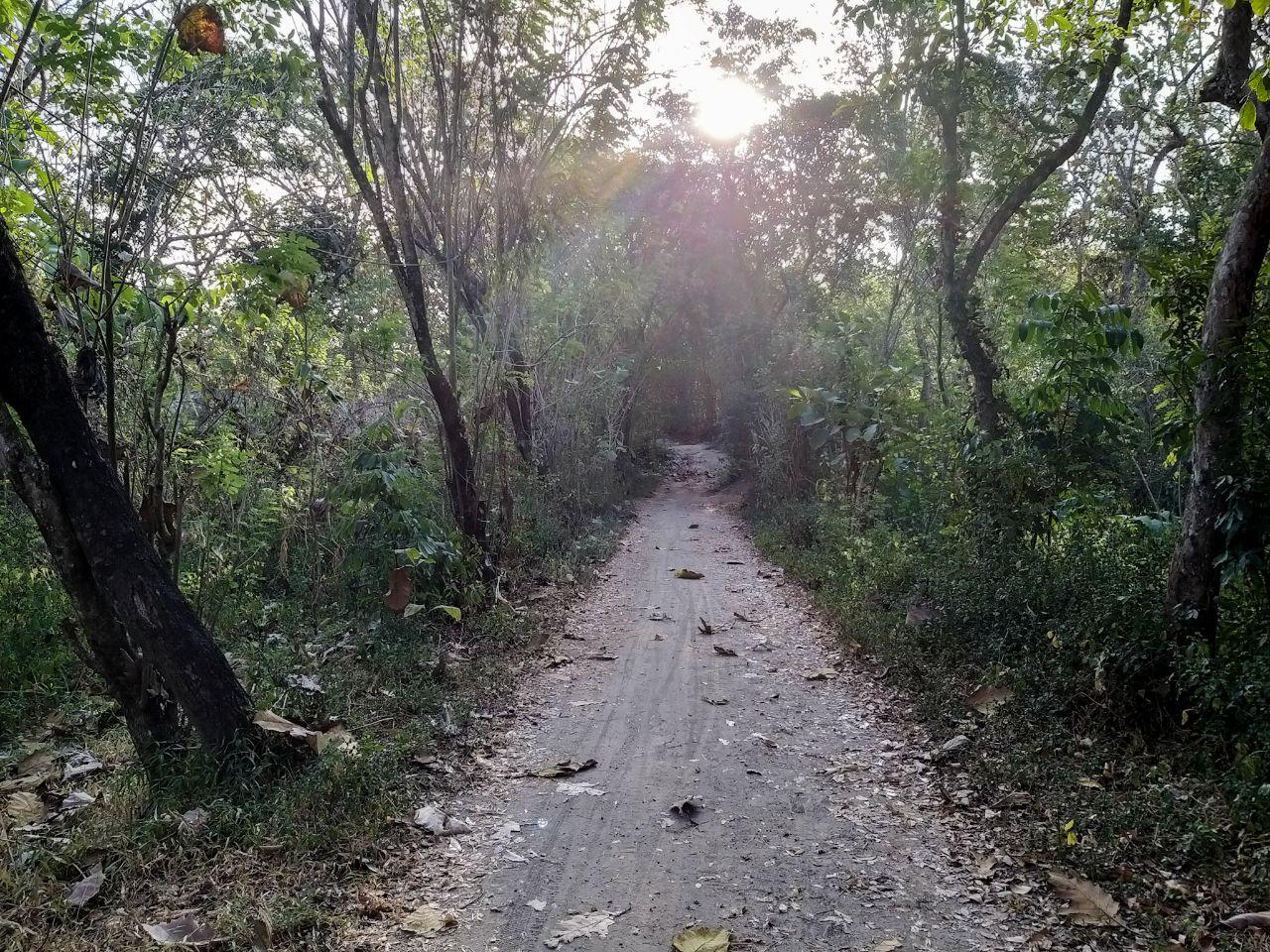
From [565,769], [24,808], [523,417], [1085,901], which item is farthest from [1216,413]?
[523,417]

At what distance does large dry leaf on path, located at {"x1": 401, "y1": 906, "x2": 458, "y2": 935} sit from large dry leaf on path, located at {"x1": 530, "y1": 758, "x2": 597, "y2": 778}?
1.52 metres

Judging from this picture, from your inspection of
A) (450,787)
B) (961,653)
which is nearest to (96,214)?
(450,787)

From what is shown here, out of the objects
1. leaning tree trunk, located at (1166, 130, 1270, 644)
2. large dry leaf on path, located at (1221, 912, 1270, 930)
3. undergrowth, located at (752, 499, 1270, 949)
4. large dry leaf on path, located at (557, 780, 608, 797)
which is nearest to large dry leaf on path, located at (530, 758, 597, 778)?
large dry leaf on path, located at (557, 780, 608, 797)

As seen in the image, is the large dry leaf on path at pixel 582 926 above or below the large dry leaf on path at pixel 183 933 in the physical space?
below

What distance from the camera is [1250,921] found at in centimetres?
321

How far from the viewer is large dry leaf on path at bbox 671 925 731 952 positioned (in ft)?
11.1

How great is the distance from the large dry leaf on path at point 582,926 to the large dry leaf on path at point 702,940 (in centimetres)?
34

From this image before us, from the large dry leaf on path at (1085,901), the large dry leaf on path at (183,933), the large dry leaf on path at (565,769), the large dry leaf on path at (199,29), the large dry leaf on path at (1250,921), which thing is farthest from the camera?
the large dry leaf on path at (565,769)

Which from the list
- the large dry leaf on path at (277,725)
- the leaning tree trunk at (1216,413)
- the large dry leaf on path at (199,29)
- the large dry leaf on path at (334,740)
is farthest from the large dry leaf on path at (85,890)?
the leaning tree trunk at (1216,413)

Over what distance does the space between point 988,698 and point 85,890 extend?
552 cm

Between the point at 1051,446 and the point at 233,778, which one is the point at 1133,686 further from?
the point at 233,778

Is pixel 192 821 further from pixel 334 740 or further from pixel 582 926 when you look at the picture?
pixel 582 926

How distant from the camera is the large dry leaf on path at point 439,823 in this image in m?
4.53

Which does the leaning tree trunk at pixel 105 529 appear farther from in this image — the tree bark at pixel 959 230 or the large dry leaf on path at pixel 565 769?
the tree bark at pixel 959 230
